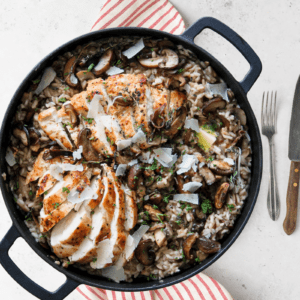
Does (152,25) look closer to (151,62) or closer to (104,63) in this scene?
(151,62)

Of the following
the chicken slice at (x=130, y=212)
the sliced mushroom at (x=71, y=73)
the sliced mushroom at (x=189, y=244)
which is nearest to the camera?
the chicken slice at (x=130, y=212)

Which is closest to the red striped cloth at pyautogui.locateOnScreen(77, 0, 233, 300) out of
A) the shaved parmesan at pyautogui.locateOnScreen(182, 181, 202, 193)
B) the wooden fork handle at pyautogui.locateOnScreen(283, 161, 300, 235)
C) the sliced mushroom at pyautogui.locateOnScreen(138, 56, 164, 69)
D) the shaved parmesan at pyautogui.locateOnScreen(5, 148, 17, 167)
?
the sliced mushroom at pyautogui.locateOnScreen(138, 56, 164, 69)

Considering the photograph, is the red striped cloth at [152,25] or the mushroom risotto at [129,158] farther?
the red striped cloth at [152,25]

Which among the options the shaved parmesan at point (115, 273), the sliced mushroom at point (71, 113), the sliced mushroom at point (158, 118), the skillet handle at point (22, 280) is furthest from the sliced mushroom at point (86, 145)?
the shaved parmesan at point (115, 273)

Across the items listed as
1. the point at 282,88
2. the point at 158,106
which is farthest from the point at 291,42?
the point at 158,106

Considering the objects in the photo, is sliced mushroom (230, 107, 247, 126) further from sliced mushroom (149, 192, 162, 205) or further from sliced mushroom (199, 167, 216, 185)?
sliced mushroom (149, 192, 162, 205)

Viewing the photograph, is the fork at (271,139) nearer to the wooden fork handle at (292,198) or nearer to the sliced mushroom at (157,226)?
the wooden fork handle at (292,198)
